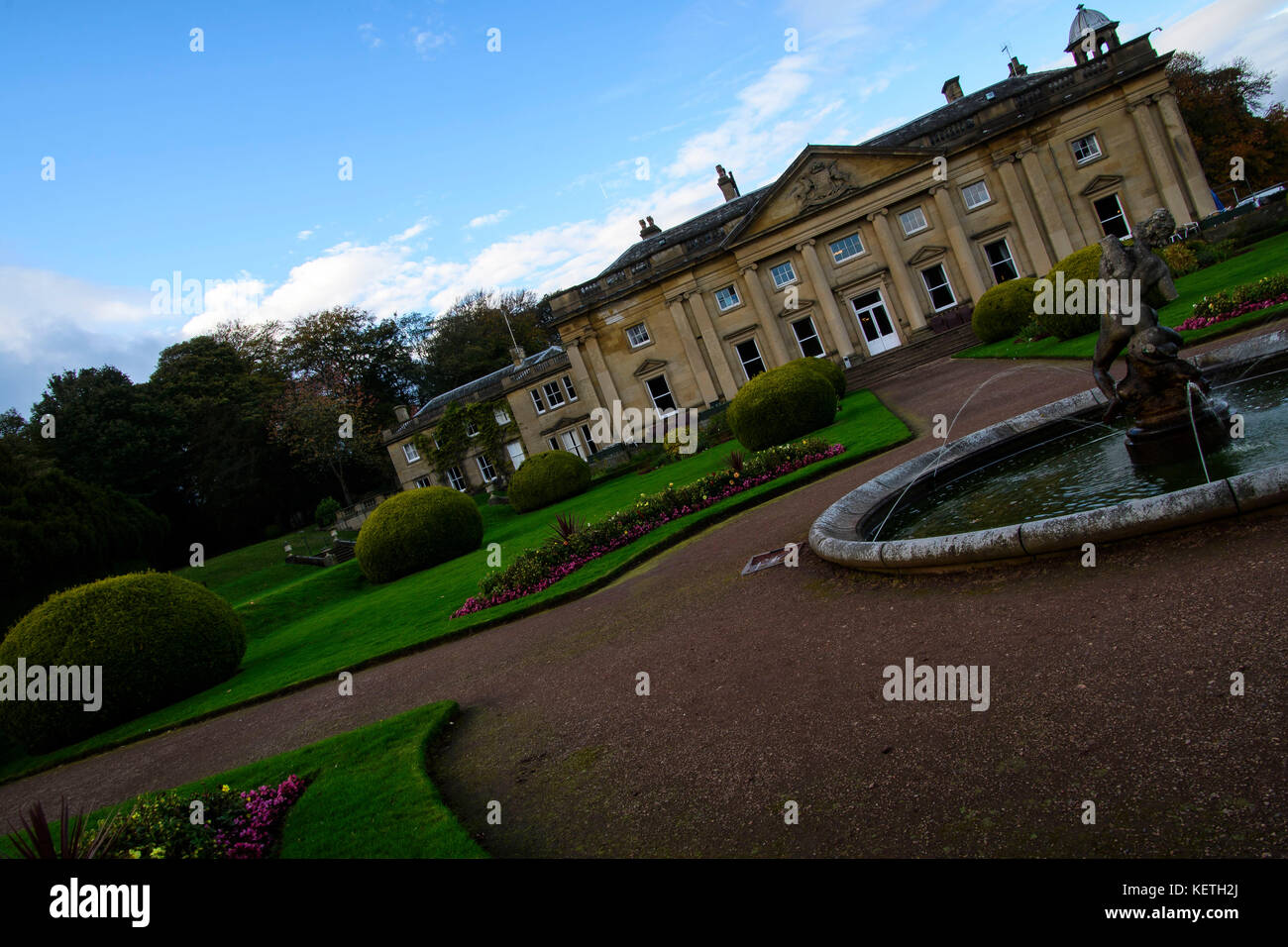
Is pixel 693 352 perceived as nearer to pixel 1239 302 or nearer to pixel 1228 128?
pixel 1239 302

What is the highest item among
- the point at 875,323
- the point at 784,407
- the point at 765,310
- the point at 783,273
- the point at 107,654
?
the point at 783,273

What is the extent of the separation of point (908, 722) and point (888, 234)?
35.1 m

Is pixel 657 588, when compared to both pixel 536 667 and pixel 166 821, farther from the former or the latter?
pixel 166 821

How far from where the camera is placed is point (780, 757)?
480 centimetres

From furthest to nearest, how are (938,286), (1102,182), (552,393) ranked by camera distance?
(552,393) < (938,286) < (1102,182)

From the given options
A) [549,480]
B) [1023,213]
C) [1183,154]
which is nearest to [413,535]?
[549,480]

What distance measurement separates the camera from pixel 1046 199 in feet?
112

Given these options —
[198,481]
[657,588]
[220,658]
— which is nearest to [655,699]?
[657,588]

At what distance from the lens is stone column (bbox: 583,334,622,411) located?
4050cm

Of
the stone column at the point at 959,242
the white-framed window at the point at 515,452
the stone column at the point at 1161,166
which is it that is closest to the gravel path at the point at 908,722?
the stone column at the point at 959,242

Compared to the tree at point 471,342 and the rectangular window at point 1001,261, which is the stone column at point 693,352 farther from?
the tree at point 471,342

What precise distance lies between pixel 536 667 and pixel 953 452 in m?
6.25

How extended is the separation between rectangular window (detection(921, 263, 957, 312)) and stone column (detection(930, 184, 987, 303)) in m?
0.92

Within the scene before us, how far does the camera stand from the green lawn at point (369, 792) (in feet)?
16.5
